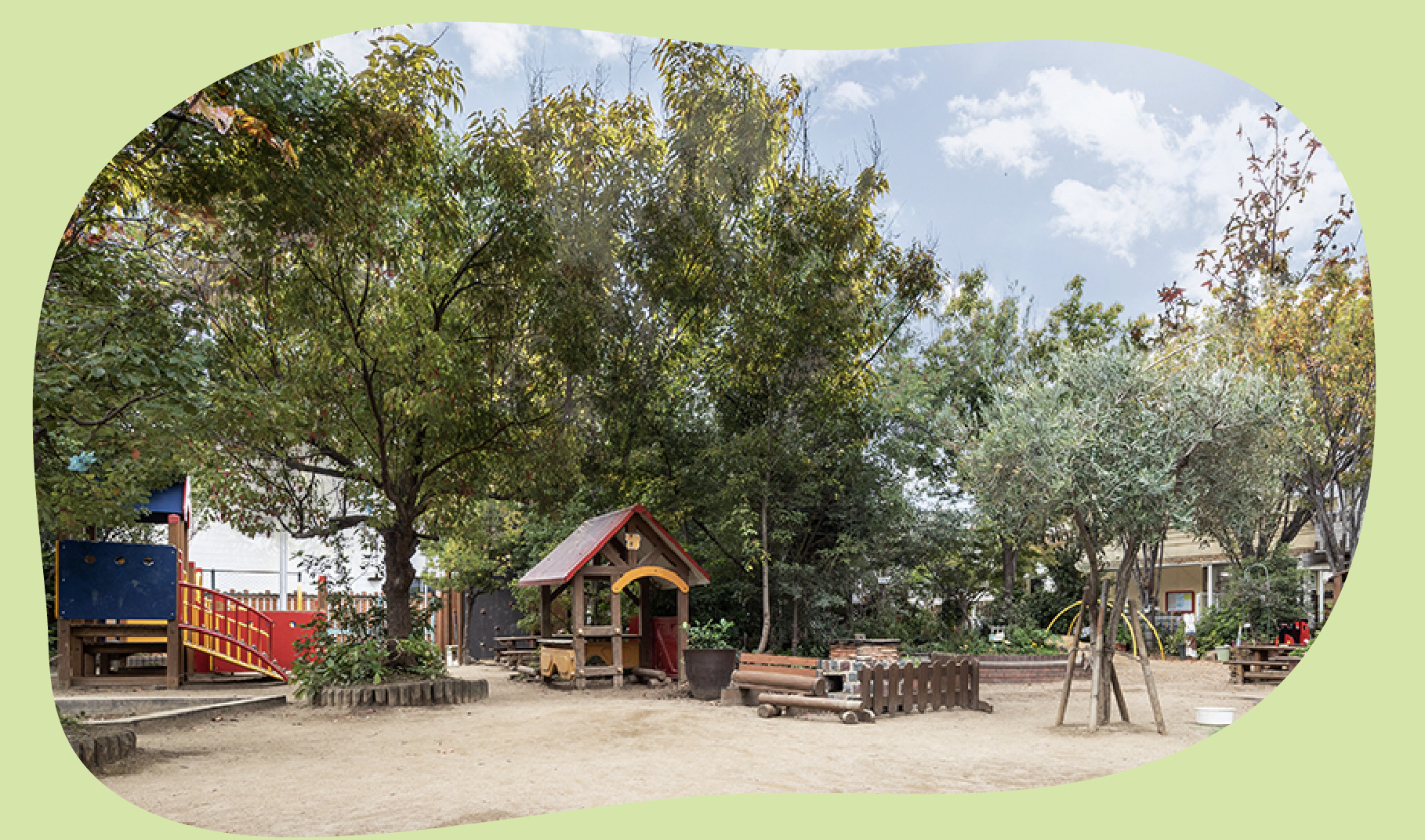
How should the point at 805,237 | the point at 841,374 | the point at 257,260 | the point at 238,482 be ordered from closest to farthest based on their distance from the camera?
the point at 257,260 < the point at 805,237 < the point at 841,374 < the point at 238,482

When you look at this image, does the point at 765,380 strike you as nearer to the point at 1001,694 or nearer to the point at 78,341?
the point at 1001,694

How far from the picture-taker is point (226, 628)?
1281 centimetres

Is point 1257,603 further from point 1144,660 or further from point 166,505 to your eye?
point 166,505

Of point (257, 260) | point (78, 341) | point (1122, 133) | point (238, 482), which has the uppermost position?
point (1122, 133)

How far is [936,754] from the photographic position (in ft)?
27.6

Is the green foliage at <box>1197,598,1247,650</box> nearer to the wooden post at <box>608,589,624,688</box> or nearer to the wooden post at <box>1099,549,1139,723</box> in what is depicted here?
the wooden post at <box>1099,549,1139,723</box>

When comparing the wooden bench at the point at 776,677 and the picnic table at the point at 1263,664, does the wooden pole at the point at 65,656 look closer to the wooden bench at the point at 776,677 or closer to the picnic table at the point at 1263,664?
the wooden bench at the point at 776,677

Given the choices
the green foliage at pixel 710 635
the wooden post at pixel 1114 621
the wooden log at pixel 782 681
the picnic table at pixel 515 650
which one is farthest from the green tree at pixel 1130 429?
the picnic table at pixel 515 650

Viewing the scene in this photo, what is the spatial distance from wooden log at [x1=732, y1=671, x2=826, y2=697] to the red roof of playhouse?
196cm

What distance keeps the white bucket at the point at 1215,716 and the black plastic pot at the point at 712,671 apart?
548cm

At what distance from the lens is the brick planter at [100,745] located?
276 inches

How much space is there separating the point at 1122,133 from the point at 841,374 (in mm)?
3735

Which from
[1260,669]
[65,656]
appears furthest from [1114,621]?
[65,656]

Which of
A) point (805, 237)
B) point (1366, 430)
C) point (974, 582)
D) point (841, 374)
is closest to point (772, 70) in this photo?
point (805, 237)
